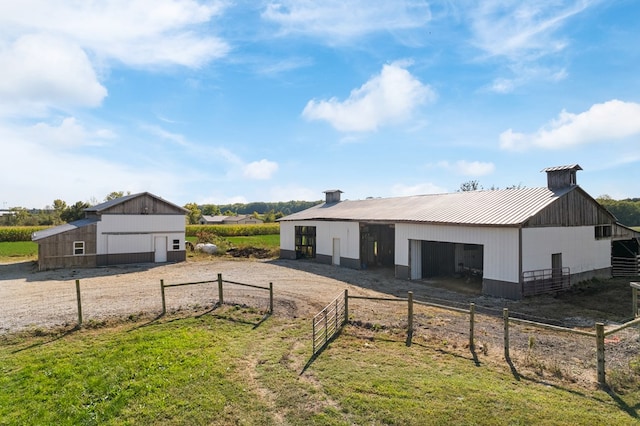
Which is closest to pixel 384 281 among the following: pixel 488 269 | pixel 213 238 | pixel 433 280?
pixel 433 280

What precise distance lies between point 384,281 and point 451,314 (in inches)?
322

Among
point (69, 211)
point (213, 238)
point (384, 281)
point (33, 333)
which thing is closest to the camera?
point (33, 333)

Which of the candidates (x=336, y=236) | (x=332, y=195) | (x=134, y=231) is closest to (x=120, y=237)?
(x=134, y=231)

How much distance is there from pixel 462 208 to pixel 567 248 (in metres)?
5.59

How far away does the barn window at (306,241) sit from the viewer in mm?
33156

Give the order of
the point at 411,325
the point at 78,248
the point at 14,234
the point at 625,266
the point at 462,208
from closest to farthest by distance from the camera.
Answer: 1. the point at 411,325
2. the point at 462,208
3. the point at 625,266
4. the point at 78,248
5. the point at 14,234

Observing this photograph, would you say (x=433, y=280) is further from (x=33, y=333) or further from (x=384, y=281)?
(x=33, y=333)

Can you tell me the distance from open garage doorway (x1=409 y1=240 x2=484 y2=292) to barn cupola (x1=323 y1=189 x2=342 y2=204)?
15747 mm

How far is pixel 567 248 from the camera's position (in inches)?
808

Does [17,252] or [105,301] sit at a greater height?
[17,252]

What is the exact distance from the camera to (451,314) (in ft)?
47.5

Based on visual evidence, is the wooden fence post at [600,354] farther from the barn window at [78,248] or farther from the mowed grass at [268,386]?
the barn window at [78,248]

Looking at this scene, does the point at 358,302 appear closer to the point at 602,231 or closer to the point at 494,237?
the point at 494,237

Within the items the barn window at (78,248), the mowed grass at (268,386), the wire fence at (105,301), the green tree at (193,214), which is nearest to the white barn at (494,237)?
the mowed grass at (268,386)
